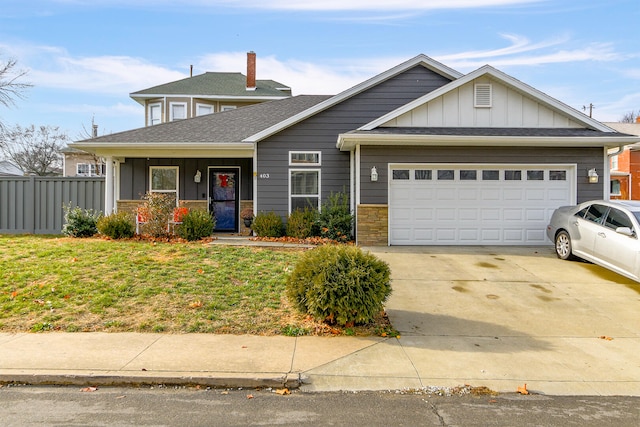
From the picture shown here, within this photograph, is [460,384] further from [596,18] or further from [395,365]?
[596,18]

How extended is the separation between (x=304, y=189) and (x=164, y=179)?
5287mm

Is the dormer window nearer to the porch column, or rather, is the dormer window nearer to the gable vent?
the gable vent

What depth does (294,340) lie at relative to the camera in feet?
16.5

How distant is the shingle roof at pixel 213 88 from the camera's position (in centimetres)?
→ 2283

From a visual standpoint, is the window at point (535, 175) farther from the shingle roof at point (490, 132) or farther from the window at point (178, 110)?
the window at point (178, 110)

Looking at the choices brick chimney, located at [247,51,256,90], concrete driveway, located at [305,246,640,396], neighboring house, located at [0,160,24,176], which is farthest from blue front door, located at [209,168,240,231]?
neighboring house, located at [0,160,24,176]

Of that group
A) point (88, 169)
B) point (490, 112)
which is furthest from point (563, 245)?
point (88, 169)

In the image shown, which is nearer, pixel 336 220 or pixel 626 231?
pixel 626 231

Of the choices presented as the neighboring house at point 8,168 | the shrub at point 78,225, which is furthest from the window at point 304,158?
the neighboring house at point 8,168

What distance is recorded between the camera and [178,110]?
22953 mm

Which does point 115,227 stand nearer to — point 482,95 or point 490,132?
point 490,132

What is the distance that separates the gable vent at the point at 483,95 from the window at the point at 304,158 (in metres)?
4.92

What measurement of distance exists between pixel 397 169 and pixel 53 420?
9627mm

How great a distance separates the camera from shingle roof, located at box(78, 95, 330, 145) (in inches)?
523
